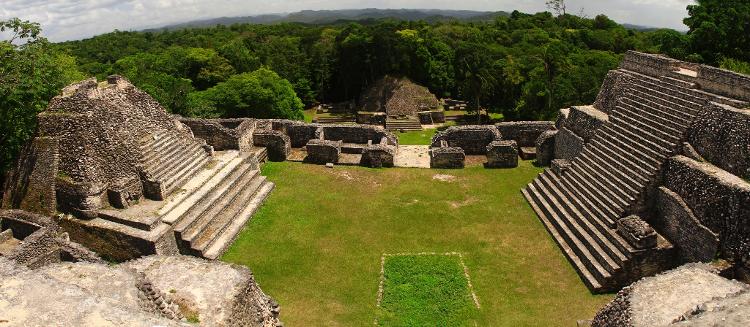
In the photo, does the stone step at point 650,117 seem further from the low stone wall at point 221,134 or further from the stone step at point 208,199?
the low stone wall at point 221,134

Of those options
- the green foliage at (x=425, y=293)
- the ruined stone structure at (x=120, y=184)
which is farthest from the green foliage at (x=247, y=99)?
the green foliage at (x=425, y=293)

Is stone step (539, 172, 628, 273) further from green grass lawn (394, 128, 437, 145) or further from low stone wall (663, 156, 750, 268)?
green grass lawn (394, 128, 437, 145)

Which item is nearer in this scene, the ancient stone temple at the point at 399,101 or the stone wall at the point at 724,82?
the stone wall at the point at 724,82

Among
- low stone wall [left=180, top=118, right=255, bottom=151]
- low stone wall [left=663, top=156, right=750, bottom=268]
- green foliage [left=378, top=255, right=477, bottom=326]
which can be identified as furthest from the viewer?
low stone wall [left=180, top=118, right=255, bottom=151]

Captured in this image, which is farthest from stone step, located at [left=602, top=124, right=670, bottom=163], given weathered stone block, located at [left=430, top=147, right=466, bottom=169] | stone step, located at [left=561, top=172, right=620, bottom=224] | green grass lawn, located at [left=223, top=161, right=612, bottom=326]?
weathered stone block, located at [left=430, top=147, right=466, bottom=169]

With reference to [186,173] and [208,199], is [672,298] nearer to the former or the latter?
[208,199]
